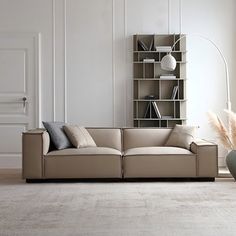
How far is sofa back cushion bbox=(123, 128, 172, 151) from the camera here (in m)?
6.86

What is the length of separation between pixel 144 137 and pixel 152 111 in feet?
2.78

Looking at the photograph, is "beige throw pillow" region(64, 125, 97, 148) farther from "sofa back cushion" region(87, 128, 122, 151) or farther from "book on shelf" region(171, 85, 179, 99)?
"book on shelf" region(171, 85, 179, 99)

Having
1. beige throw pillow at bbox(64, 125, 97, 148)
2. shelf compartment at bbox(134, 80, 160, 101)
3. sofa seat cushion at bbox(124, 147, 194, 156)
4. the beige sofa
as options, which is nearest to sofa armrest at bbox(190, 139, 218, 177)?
the beige sofa

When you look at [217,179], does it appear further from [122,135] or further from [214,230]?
[214,230]

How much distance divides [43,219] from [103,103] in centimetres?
403

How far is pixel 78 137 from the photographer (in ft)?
21.1

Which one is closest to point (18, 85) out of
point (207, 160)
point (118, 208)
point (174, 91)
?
point (174, 91)

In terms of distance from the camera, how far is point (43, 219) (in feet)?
12.9

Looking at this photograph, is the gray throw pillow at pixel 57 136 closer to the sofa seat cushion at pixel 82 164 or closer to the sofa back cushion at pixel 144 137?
the sofa seat cushion at pixel 82 164

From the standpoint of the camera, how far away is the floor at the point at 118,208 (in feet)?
11.7

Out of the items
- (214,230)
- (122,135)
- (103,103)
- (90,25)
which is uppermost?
(90,25)

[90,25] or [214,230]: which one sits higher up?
[90,25]

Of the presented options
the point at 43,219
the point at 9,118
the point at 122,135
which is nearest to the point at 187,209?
the point at 43,219

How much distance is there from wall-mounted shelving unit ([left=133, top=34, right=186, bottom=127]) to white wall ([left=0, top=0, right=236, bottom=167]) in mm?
142
